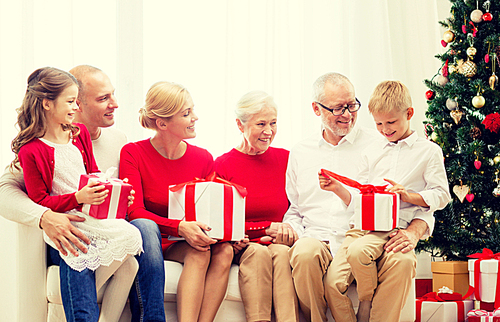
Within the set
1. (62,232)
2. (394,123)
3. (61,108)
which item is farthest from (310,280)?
(61,108)

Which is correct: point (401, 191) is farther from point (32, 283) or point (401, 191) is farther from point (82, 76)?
point (82, 76)

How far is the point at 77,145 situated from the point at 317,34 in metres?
2.40

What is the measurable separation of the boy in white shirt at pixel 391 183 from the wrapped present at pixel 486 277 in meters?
0.94

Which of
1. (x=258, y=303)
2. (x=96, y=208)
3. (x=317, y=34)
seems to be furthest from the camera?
(x=317, y=34)

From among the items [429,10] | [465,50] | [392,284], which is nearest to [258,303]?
[392,284]

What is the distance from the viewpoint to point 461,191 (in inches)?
124

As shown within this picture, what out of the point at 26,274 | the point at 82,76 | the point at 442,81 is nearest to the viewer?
the point at 26,274

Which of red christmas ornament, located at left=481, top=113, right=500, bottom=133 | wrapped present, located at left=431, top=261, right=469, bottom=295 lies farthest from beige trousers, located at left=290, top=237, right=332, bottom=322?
→ red christmas ornament, located at left=481, top=113, right=500, bottom=133

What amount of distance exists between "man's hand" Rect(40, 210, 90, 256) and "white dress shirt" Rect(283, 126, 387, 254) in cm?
105

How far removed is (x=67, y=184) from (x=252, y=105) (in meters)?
1.01

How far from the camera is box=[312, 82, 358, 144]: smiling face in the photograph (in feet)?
8.31

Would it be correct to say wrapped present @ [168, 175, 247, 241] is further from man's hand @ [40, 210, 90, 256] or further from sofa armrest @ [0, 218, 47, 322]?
sofa armrest @ [0, 218, 47, 322]

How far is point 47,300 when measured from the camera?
6.63 feet

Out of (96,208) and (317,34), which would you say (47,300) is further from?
(317,34)
